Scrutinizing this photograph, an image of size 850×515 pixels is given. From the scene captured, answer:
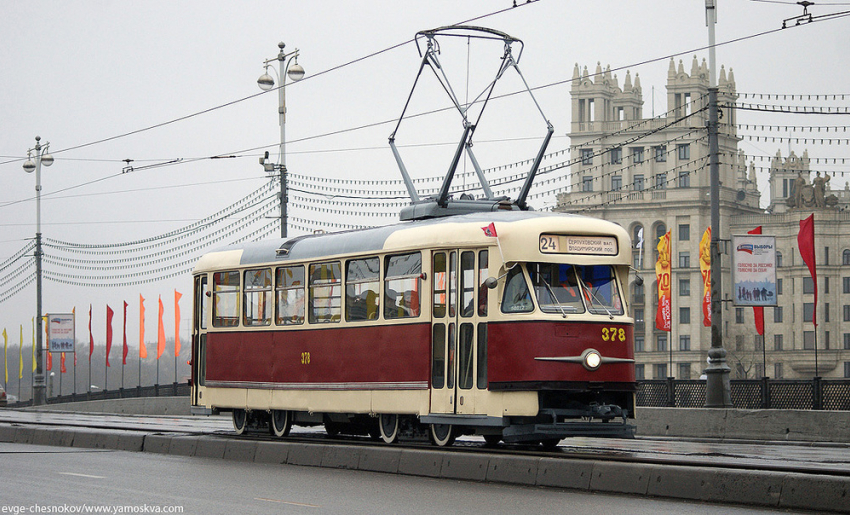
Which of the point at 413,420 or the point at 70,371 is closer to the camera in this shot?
the point at 413,420

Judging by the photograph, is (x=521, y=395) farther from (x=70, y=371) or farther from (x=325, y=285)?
(x=70, y=371)

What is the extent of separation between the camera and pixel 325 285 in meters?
18.3

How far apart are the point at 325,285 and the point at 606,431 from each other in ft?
17.5

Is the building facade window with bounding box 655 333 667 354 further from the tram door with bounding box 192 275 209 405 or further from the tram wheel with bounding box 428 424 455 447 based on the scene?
the tram wheel with bounding box 428 424 455 447

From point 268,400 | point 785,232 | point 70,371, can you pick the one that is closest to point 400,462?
point 268,400

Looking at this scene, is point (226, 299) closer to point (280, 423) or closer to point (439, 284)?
point (280, 423)

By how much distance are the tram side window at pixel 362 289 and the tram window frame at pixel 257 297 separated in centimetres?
221

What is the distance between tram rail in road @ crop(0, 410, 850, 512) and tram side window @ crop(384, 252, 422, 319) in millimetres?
1863

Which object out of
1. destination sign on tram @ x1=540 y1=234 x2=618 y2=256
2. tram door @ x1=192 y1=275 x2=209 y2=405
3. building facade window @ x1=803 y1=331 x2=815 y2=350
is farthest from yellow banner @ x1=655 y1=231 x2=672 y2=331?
building facade window @ x1=803 y1=331 x2=815 y2=350

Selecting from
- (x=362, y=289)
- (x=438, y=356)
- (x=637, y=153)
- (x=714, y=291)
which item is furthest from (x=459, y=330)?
(x=637, y=153)

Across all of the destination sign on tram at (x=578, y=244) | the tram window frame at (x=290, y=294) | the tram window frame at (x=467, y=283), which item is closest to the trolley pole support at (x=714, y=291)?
the destination sign on tram at (x=578, y=244)

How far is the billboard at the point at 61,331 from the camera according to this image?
51.3 metres

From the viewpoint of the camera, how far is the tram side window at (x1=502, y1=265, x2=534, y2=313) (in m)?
15.5

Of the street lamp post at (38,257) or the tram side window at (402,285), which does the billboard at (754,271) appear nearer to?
the tram side window at (402,285)
